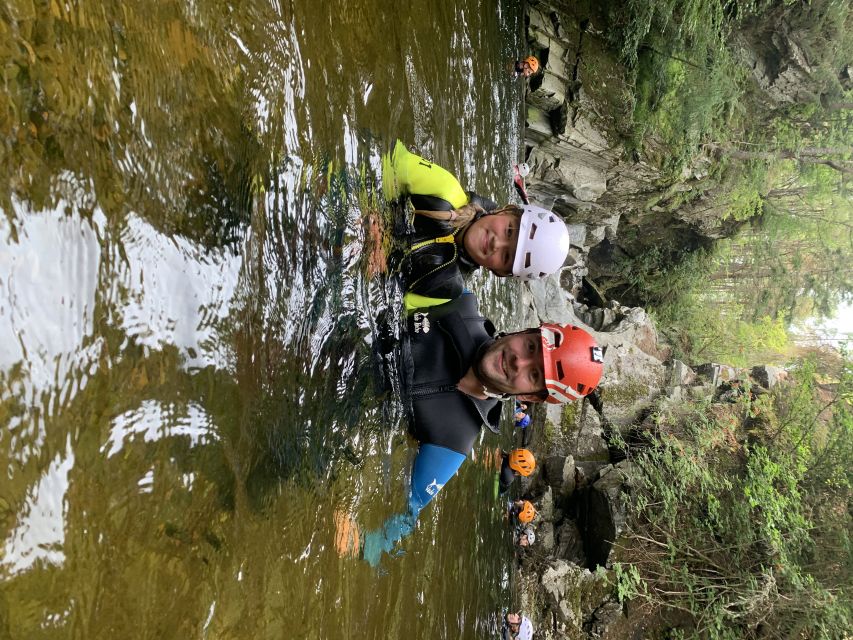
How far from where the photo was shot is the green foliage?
876 cm

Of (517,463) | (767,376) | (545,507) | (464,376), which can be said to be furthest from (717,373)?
(464,376)

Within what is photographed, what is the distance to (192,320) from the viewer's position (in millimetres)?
2133

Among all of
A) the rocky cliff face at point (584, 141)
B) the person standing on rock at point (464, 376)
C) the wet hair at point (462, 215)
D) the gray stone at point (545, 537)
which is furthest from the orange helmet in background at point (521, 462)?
the rocky cliff face at point (584, 141)

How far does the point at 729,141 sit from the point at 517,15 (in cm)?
683

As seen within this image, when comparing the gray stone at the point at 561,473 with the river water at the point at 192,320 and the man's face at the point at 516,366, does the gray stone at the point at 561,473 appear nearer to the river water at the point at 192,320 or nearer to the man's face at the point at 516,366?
the man's face at the point at 516,366

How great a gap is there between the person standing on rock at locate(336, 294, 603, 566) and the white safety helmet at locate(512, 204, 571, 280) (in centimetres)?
58

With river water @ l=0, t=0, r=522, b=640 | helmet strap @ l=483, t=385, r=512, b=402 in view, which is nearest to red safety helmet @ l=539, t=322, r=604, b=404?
helmet strap @ l=483, t=385, r=512, b=402

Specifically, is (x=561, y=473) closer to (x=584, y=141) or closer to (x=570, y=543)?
(x=570, y=543)

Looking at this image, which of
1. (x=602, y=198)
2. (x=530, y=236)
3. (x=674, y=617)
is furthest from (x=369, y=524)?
(x=602, y=198)

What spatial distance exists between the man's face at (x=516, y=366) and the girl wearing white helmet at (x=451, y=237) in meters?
0.72

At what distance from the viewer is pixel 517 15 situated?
8.71 m

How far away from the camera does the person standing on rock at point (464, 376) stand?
4316 mm

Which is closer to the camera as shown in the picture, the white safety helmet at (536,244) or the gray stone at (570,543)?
the white safety helmet at (536,244)

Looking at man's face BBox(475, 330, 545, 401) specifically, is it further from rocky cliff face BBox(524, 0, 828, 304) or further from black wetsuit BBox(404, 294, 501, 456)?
rocky cliff face BBox(524, 0, 828, 304)
